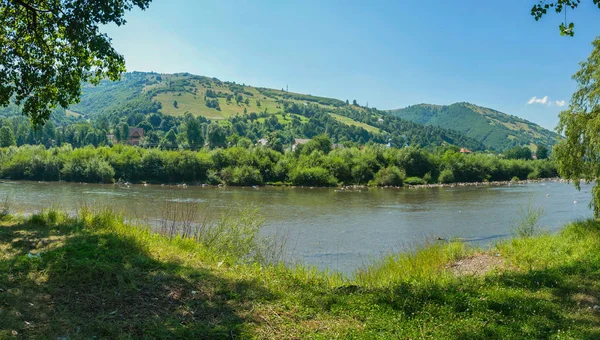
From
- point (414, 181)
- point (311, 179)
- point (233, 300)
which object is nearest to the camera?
point (233, 300)

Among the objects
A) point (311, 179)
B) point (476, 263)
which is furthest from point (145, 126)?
point (476, 263)

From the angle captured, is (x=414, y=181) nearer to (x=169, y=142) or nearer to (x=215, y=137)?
(x=215, y=137)

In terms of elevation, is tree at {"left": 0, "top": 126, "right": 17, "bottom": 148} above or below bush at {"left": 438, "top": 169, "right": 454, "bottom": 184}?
above

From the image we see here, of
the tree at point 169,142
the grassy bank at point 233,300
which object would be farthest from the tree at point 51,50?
the tree at point 169,142

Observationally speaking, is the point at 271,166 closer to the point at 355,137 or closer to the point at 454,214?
the point at 454,214

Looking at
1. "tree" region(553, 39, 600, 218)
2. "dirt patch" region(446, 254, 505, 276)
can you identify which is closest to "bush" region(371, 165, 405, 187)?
"tree" region(553, 39, 600, 218)

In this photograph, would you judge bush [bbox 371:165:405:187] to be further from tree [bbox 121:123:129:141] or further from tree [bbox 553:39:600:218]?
tree [bbox 121:123:129:141]

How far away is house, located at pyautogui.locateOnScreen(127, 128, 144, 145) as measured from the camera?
14557cm

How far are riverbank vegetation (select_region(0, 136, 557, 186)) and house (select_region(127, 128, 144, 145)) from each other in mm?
68418

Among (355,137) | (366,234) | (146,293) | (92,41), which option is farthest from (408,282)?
(355,137)

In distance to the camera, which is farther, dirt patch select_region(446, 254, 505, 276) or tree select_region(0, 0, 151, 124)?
dirt patch select_region(446, 254, 505, 276)

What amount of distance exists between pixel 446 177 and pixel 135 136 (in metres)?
116

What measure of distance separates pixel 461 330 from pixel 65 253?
7.07m

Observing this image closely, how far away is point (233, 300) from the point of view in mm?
6395
